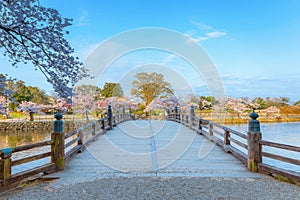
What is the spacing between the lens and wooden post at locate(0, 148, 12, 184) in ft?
9.44

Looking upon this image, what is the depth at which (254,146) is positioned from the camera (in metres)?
3.93

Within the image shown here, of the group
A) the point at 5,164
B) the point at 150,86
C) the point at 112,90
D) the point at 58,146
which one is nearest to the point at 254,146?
the point at 58,146

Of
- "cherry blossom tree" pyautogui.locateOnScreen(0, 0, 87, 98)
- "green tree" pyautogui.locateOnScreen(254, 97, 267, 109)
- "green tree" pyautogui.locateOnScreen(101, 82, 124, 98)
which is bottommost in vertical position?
"green tree" pyautogui.locateOnScreen(254, 97, 267, 109)

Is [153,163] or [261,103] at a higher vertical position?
[261,103]

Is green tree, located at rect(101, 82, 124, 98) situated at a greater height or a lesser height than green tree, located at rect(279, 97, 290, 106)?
greater

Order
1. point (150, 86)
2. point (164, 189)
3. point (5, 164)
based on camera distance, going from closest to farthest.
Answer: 1. point (5, 164)
2. point (164, 189)
3. point (150, 86)

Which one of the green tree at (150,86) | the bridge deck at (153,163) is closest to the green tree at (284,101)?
the green tree at (150,86)

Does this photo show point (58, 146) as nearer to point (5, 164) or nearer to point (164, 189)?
point (5, 164)

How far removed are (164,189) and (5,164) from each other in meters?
2.09

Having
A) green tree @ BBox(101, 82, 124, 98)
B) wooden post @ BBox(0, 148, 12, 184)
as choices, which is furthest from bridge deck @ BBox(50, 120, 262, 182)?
green tree @ BBox(101, 82, 124, 98)

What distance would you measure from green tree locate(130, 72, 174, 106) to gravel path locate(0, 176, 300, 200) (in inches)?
862

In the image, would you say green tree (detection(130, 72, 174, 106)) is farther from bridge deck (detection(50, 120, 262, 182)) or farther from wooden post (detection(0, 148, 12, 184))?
wooden post (detection(0, 148, 12, 184))

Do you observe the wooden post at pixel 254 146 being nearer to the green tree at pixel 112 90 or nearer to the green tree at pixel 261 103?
the green tree at pixel 261 103

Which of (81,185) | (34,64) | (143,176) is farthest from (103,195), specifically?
(34,64)
